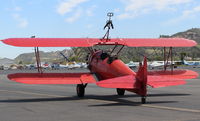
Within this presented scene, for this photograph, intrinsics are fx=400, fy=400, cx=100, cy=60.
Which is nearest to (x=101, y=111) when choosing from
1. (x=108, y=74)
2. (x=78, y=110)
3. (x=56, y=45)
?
(x=78, y=110)

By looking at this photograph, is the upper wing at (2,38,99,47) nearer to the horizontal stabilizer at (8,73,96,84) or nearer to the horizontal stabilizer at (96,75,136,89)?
the horizontal stabilizer at (8,73,96,84)

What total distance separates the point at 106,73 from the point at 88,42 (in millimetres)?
2034

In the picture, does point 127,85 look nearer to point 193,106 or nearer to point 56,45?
point 193,106

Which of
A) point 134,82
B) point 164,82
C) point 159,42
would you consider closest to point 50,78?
point 134,82

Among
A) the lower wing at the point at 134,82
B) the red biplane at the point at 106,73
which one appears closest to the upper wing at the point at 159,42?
the red biplane at the point at 106,73

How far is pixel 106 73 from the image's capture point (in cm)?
1758

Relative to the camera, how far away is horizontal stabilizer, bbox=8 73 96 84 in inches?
659

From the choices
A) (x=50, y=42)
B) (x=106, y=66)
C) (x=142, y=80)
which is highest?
(x=50, y=42)

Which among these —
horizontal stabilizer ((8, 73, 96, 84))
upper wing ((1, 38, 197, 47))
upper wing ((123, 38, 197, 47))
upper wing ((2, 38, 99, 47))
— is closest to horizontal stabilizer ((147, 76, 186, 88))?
horizontal stabilizer ((8, 73, 96, 84))

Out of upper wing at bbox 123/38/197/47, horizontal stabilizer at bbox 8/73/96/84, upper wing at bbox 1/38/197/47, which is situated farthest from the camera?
upper wing at bbox 123/38/197/47

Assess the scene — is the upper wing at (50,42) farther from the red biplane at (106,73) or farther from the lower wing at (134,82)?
the lower wing at (134,82)

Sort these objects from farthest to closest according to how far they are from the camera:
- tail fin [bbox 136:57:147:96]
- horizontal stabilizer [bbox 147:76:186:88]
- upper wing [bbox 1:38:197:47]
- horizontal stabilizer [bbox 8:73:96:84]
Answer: upper wing [bbox 1:38:197:47]
horizontal stabilizer [bbox 8:73:96:84]
horizontal stabilizer [bbox 147:76:186:88]
tail fin [bbox 136:57:147:96]

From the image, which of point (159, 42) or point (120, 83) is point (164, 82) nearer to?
point (120, 83)

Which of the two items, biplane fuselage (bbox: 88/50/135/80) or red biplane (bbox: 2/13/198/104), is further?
biplane fuselage (bbox: 88/50/135/80)
